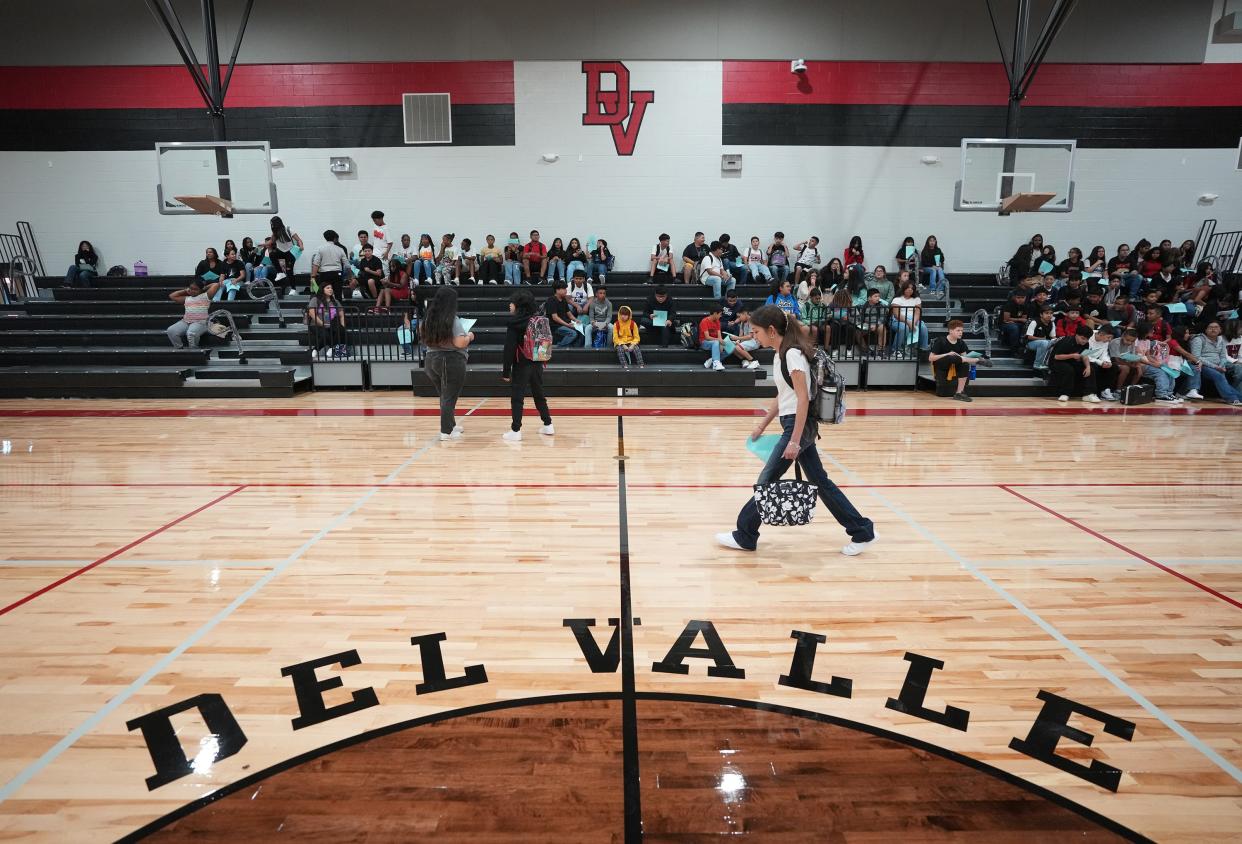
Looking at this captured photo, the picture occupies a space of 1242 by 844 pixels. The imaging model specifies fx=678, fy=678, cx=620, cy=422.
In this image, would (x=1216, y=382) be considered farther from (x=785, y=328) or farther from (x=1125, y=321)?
(x=785, y=328)

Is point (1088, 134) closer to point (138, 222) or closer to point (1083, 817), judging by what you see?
point (1083, 817)

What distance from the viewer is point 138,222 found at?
15.4 meters

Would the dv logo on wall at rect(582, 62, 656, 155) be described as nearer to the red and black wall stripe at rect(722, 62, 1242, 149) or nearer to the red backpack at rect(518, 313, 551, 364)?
the red and black wall stripe at rect(722, 62, 1242, 149)

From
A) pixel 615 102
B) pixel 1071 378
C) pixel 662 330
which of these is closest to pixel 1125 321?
pixel 1071 378

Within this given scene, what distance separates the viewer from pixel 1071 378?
11023mm

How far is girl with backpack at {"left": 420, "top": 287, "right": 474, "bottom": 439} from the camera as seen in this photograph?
7238mm

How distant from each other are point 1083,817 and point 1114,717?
71 centimetres

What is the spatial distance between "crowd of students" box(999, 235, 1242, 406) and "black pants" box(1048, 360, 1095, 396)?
0.01 meters

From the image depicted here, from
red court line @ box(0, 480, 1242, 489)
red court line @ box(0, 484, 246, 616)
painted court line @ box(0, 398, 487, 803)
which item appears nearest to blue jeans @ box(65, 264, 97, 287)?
red court line @ box(0, 480, 1242, 489)

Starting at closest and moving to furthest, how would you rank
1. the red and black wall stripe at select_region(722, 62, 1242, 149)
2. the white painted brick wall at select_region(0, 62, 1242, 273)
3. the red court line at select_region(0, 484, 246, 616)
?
the red court line at select_region(0, 484, 246, 616)
the red and black wall stripe at select_region(722, 62, 1242, 149)
the white painted brick wall at select_region(0, 62, 1242, 273)

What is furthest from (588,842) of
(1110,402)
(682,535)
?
(1110,402)

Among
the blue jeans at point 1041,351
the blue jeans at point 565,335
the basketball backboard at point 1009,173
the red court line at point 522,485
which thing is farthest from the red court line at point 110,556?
the blue jeans at point 1041,351

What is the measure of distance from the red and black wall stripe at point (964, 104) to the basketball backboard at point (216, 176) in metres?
9.36

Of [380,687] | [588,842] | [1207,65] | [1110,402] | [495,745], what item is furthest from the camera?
[1207,65]
